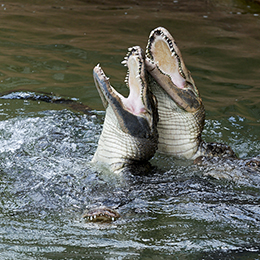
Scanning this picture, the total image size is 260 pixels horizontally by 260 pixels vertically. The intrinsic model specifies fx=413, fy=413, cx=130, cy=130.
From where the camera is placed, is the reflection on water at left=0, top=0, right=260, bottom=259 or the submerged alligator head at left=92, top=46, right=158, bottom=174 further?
the submerged alligator head at left=92, top=46, right=158, bottom=174

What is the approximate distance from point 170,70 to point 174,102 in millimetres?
330

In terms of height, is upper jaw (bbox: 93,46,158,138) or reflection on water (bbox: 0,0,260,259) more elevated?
upper jaw (bbox: 93,46,158,138)

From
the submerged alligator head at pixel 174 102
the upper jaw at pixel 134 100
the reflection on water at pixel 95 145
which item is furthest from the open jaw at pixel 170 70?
the reflection on water at pixel 95 145

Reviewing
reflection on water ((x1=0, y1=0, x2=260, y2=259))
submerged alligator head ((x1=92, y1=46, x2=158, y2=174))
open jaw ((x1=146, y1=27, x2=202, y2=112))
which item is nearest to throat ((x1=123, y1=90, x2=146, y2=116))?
submerged alligator head ((x1=92, y1=46, x2=158, y2=174))

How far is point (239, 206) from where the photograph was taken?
11.3ft

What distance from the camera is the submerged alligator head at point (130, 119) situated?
3.73m

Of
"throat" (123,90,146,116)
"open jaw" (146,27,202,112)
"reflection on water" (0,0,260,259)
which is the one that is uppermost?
"open jaw" (146,27,202,112)

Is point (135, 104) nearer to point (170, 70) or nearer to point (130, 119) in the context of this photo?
point (130, 119)

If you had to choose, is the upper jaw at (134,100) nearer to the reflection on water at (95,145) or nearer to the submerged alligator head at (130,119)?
the submerged alligator head at (130,119)

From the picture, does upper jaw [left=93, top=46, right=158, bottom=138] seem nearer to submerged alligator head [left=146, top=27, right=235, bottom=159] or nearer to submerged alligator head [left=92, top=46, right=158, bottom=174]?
submerged alligator head [left=92, top=46, right=158, bottom=174]

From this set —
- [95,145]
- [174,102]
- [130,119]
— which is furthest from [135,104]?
[95,145]

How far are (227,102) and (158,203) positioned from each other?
330 centimetres

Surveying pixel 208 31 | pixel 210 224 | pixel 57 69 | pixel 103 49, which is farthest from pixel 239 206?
pixel 208 31

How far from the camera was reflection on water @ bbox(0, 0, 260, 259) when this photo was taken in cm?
294
